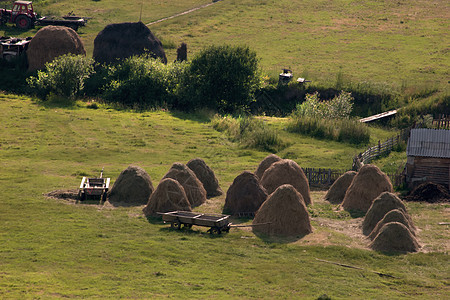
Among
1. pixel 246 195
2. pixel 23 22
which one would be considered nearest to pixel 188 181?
pixel 246 195

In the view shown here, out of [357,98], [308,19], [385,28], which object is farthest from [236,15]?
[357,98]

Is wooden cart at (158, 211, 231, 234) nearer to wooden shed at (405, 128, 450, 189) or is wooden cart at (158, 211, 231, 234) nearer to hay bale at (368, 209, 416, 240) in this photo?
hay bale at (368, 209, 416, 240)

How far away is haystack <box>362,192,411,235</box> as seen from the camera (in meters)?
31.2

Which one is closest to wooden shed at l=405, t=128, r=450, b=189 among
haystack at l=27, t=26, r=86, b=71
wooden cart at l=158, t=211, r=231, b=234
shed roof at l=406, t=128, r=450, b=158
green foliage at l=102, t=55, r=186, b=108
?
shed roof at l=406, t=128, r=450, b=158

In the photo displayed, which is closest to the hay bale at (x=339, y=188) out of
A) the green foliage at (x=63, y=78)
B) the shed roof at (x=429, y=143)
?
the shed roof at (x=429, y=143)

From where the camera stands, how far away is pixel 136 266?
83.3 ft

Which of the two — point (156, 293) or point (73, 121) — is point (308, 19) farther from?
point (156, 293)

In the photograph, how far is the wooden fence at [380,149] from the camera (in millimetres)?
46219

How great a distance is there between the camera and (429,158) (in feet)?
132

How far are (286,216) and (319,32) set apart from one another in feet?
220

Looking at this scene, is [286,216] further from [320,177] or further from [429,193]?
[429,193]

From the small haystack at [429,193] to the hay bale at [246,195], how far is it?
10107 mm

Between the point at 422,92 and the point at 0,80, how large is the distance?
1729 inches

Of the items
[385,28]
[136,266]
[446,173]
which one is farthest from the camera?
[385,28]
